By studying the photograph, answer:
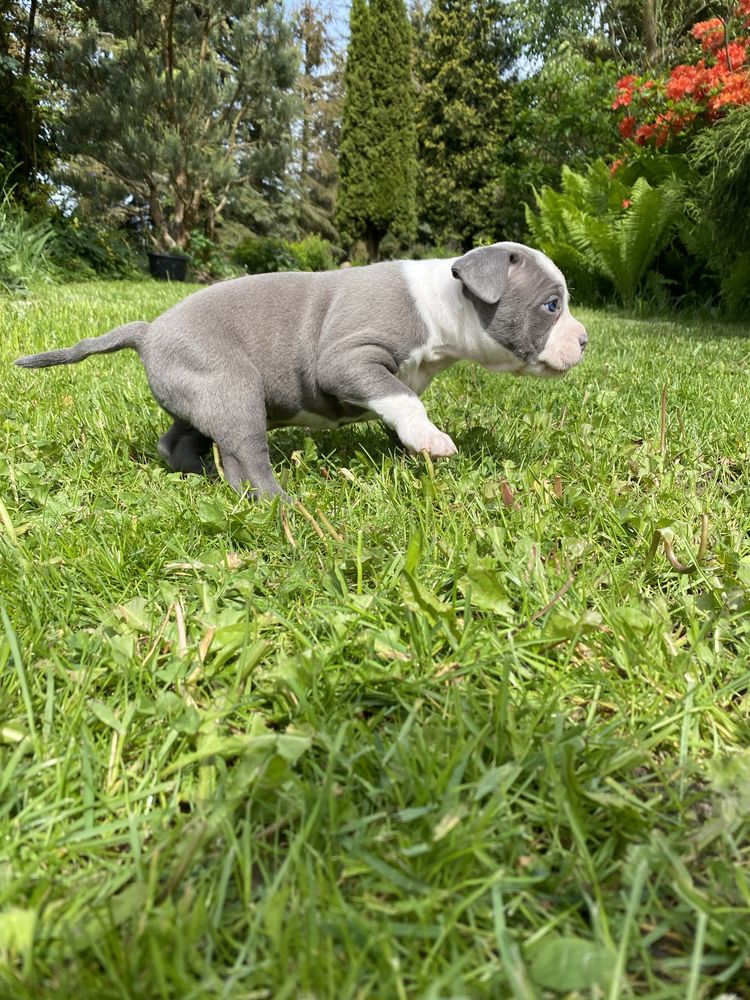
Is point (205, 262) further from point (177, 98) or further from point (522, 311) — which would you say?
point (522, 311)

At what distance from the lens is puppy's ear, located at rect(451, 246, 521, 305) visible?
2215 mm

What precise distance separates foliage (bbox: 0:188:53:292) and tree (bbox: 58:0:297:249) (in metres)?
4.96

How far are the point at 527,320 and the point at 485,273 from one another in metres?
0.22

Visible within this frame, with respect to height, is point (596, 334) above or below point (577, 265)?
below

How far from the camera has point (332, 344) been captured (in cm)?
233

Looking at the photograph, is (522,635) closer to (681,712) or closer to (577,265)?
(681,712)

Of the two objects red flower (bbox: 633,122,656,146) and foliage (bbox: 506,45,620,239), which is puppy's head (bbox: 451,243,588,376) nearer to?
red flower (bbox: 633,122,656,146)

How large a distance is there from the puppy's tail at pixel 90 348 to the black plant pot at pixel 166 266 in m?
10.5

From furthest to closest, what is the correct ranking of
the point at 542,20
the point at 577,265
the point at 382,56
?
1. the point at 382,56
2. the point at 542,20
3. the point at 577,265

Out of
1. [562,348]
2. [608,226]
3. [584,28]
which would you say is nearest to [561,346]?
[562,348]

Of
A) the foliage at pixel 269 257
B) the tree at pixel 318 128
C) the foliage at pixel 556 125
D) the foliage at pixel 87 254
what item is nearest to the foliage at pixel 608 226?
the foliage at pixel 556 125

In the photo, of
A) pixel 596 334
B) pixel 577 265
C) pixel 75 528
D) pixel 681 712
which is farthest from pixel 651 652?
pixel 577 265

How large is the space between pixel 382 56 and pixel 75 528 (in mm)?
19677

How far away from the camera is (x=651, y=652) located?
1329mm
